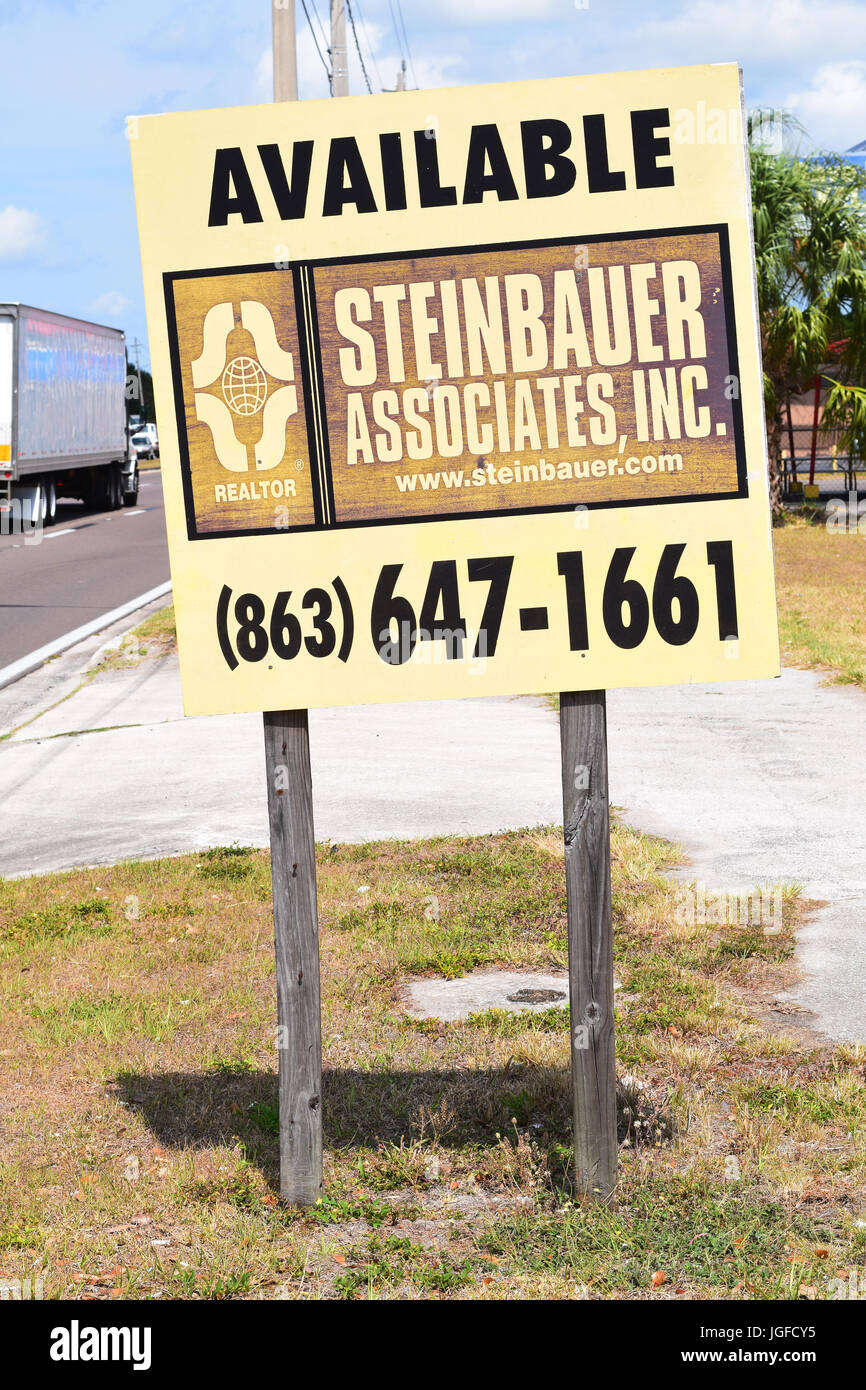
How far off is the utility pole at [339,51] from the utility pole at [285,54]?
5.46 m

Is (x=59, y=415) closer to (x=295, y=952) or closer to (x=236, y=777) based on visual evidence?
(x=236, y=777)

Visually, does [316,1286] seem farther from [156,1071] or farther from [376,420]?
[376,420]

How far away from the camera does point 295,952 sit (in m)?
3.81

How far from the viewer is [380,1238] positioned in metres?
3.68

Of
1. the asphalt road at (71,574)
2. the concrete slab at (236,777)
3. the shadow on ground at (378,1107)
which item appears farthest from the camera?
the asphalt road at (71,574)

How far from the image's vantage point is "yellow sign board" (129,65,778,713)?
11.8 ft

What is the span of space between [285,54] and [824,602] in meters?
7.71

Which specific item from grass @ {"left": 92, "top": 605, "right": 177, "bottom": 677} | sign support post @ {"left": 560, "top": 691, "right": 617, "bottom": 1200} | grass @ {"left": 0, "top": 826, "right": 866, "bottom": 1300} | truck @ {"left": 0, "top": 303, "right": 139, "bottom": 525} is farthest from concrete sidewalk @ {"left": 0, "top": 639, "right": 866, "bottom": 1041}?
truck @ {"left": 0, "top": 303, "right": 139, "bottom": 525}

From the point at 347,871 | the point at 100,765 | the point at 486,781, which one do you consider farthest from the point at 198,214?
the point at 100,765

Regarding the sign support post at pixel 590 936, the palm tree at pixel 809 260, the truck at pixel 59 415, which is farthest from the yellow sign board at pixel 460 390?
the truck at pixel 59 415

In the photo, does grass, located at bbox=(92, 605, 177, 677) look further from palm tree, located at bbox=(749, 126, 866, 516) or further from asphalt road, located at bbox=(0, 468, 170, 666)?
palm tree, located at bbox=(749, 126, 866, 516)

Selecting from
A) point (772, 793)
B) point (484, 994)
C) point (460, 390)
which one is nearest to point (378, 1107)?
point (484, 994)

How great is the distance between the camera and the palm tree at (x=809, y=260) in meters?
22.7

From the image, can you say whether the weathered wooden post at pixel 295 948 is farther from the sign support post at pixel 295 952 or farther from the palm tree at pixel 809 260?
the palm tree at pixel 809 260
